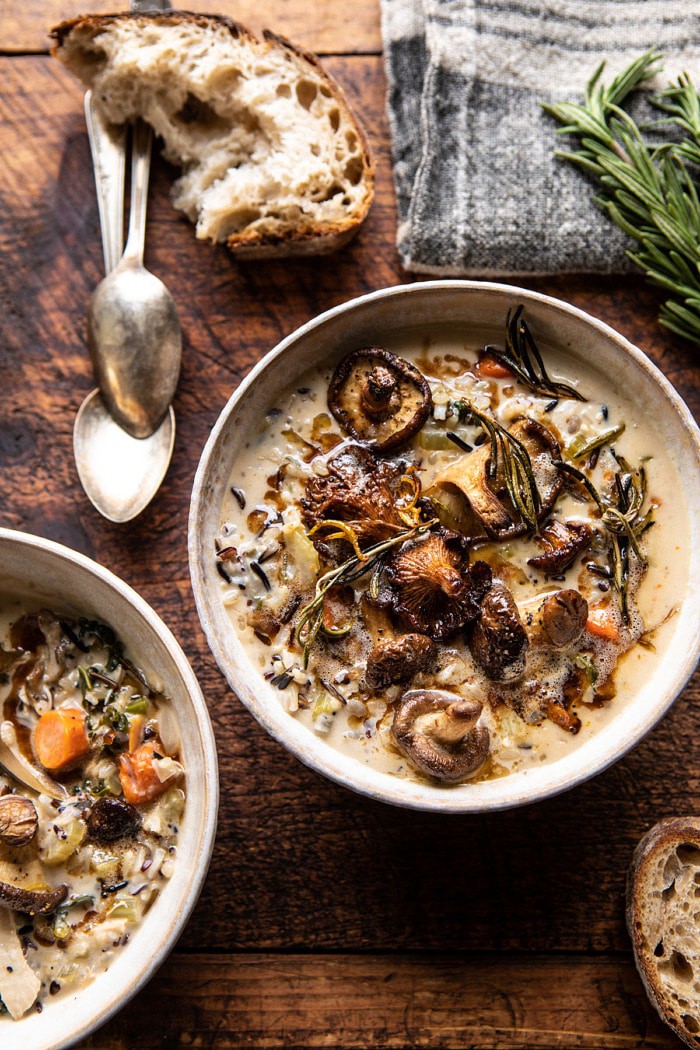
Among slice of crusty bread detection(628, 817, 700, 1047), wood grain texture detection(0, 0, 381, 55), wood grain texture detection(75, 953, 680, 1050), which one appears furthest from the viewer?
wood grain texture detection(0, 0, 381, 55)

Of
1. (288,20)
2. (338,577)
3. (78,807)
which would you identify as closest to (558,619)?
(338,577)

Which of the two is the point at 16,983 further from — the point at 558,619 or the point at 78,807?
the point at 558,619

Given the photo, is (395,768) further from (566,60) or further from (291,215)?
(566,60)

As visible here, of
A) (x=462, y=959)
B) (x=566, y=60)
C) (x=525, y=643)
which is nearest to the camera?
(x=525, y=643)

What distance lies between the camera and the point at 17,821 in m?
2.26

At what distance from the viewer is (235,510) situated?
2395mm

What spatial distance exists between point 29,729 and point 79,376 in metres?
1.06

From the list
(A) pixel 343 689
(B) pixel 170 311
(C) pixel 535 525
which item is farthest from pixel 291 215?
(A) pixel 343 689

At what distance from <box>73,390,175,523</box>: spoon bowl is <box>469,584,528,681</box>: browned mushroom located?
3.40ft

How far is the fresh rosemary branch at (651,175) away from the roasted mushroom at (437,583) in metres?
1.01

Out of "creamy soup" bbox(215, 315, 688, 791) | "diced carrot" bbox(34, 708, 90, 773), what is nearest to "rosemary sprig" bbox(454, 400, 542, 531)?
"creamy soup" bbox(215, 315, 688, 791)

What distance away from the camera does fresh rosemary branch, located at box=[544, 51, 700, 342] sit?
2633mm

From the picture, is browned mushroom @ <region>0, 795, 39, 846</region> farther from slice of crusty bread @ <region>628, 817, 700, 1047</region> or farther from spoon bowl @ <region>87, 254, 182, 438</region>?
slice of crusty bread @ <region>628, 817, 700, 1047</region>

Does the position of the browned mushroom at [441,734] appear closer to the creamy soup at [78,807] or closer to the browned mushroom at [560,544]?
the browned mushroom at [560,544]
